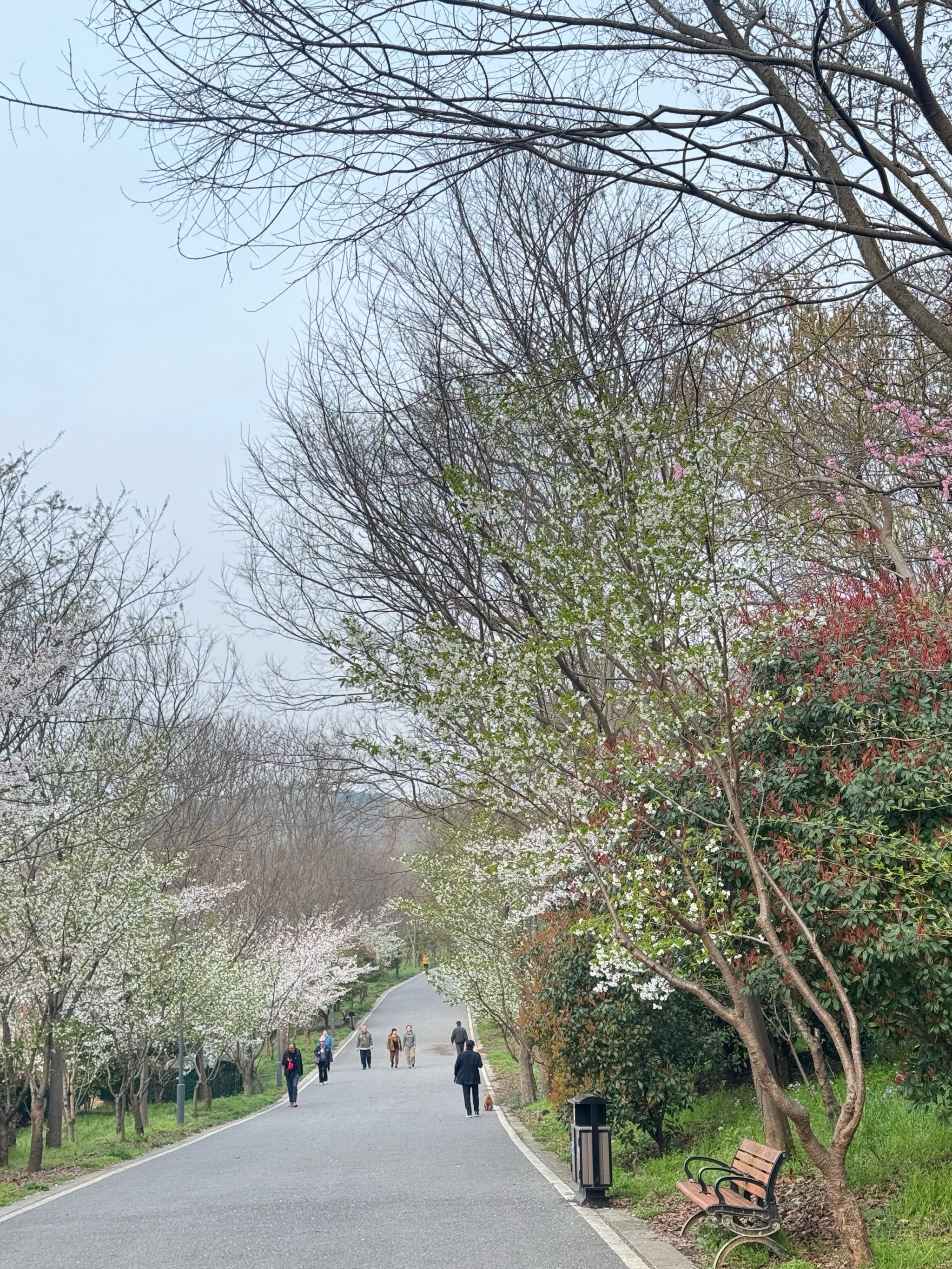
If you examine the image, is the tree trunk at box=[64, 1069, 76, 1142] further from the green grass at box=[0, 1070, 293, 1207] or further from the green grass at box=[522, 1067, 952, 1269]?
the green grass at box=[522, 1067, 952, 1269]

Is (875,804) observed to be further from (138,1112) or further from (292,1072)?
(292,1072)

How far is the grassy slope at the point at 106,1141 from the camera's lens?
15.8 m

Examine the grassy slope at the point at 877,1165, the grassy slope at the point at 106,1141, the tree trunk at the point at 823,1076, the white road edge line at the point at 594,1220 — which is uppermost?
the tree trunk at the point at 823,1076

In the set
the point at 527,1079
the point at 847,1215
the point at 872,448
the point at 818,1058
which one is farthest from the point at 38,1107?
the point at 872,448

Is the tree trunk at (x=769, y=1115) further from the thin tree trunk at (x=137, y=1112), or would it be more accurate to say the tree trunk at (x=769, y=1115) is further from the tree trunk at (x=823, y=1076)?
the thin tree trunk at (x=137, y=1112)

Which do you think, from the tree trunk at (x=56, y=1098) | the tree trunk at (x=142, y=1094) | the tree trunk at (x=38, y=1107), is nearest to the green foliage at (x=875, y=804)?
the tree trunk at (x=38, y=1107)

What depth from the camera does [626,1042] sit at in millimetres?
12047

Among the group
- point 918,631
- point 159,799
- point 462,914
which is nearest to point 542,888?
point 462,914

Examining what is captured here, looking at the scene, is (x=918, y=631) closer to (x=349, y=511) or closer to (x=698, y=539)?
(x=698, y=539)

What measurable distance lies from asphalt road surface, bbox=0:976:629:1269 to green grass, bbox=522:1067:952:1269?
1.04 metres

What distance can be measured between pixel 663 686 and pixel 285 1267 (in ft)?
16.0

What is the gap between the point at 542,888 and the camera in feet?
58.6

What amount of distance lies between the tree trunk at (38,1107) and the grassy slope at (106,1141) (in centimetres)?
22

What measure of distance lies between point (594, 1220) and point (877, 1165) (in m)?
2.34
